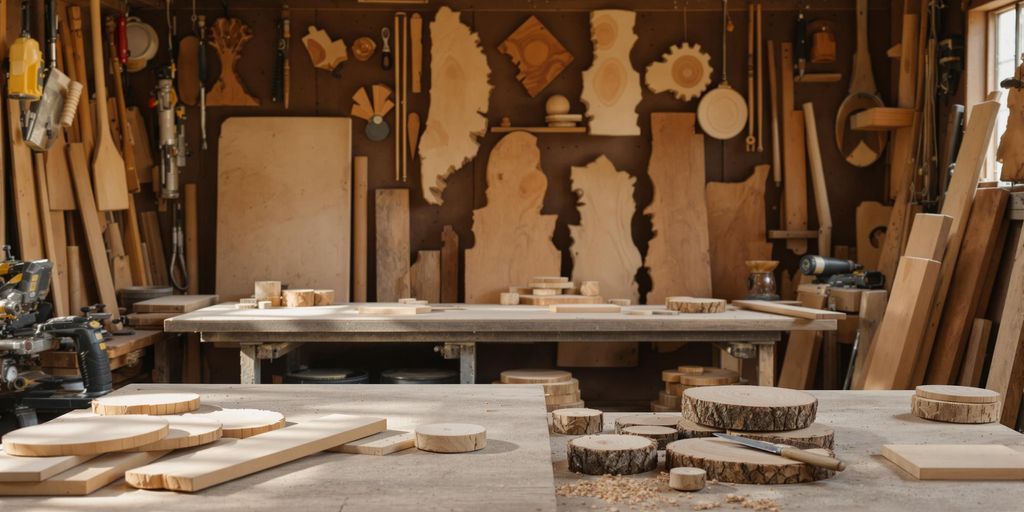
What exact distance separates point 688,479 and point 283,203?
196 inches

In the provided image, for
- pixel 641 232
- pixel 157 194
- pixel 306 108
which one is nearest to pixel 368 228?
pixel 306 108

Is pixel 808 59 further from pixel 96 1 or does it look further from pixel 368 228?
pixel 96 1

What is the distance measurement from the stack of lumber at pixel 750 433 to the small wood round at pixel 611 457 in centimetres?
5

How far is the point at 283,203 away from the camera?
657 centimetres

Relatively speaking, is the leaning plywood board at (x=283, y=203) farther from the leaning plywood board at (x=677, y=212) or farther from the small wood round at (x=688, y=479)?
the small wood round at (x=688, y=479)

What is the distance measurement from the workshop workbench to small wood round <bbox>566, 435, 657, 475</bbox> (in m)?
2.79

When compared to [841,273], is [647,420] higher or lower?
lower

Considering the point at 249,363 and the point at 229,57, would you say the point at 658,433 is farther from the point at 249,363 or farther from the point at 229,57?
the point at 229,57

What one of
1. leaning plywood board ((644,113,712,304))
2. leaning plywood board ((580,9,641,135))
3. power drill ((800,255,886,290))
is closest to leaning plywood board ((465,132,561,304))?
leaning plywood board ((580,9,641,135))

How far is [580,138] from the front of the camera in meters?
6.71

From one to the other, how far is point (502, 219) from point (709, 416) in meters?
4.26

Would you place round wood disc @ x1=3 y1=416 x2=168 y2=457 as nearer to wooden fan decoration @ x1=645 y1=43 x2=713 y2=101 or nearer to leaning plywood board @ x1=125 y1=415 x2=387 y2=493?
leaning plywood board @ x1=125 y1=415 x2=387 y2=493

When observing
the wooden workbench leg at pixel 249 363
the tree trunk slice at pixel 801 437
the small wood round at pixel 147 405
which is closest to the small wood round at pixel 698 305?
the wooden workbench leg at pixel 249 363

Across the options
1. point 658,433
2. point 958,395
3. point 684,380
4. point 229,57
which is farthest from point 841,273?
point 229,57
